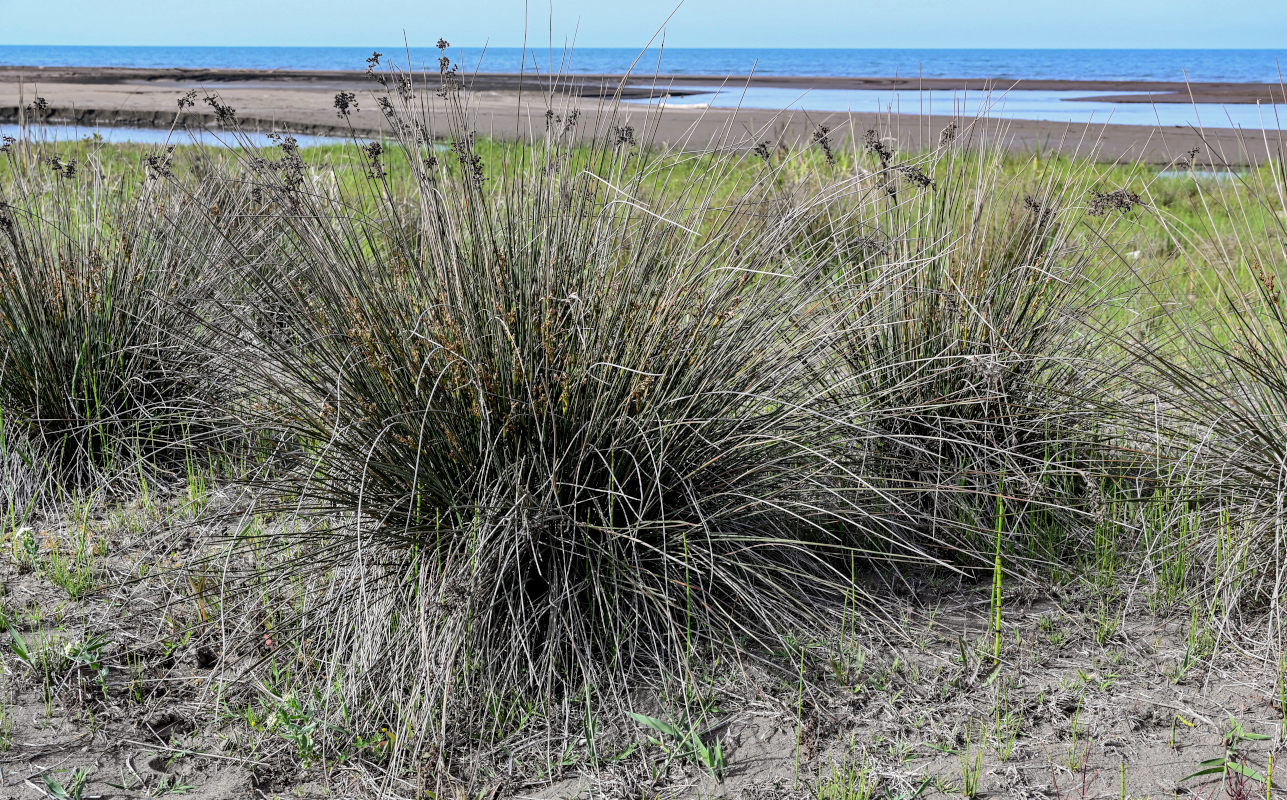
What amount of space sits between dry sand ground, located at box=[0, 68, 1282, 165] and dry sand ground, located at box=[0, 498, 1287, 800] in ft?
3.76

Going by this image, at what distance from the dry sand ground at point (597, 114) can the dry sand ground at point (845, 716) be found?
1145 millimetres

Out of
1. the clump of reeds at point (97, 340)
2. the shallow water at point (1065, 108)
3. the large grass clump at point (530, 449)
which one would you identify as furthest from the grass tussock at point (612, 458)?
the shallow water at point (1065, 108)

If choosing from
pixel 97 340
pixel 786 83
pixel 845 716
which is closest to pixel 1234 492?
pixel 845 716

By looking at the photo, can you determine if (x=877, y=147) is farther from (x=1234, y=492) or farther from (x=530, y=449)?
(x=530, y=449)

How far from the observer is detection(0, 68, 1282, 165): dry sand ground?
3.28 m

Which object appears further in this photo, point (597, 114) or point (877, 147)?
point (877, 147)

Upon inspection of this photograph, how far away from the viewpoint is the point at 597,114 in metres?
2.45

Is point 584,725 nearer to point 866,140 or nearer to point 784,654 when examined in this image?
point 784,654

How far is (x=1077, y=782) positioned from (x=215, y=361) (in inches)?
94.5

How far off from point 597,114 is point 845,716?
4.88 ft

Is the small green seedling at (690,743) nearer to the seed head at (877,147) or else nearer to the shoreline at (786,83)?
the seed head at (877,147)

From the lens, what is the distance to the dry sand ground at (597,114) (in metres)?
3.28

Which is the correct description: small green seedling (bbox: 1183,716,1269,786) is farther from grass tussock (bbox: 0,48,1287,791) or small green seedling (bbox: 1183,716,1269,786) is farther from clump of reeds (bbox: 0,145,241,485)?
clump of reeds (bbox: 0,145,241,485)

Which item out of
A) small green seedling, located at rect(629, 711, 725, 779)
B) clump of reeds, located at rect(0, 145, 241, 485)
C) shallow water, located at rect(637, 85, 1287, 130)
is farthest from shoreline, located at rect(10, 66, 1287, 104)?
small green seedling, located at rect(629, 711, 725, 779)
